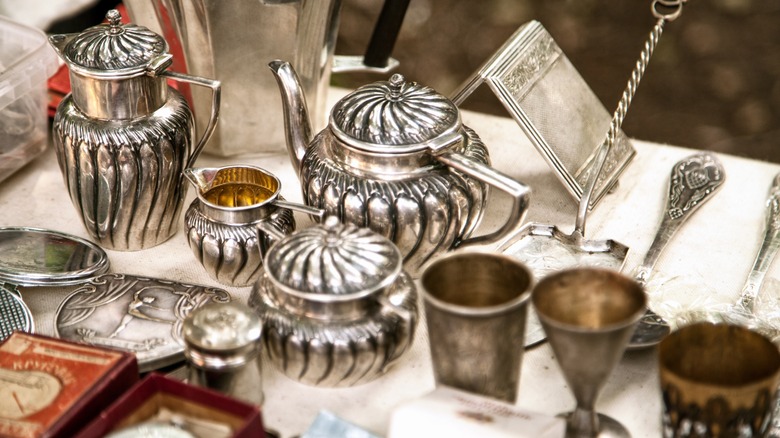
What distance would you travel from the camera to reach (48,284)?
934 mm

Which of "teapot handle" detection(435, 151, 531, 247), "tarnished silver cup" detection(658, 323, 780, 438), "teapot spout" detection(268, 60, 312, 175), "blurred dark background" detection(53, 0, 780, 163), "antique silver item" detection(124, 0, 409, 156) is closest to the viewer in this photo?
"tarnished silver cup" detection(658, 323, 780, 438)

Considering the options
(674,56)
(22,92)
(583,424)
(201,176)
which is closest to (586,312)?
(583,424)

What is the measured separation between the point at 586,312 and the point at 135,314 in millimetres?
433

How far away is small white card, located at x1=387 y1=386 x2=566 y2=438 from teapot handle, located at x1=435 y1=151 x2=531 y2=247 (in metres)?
0.23

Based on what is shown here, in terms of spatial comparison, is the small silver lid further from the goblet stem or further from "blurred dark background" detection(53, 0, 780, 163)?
"blurred dark background" detection(53, 0, 780, 163)

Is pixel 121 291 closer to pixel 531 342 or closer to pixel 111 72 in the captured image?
pixel 111 72

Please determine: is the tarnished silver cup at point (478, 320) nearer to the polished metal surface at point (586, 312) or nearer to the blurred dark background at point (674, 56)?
the polished metal surface at point (586, 312)

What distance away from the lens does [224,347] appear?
0.74 metres

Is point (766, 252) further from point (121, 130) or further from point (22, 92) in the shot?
point (22, 92)

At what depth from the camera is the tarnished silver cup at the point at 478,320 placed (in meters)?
0.69

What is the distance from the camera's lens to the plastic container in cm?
113

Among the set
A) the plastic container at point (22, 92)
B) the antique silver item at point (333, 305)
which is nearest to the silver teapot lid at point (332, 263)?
the antique silver item at point (333, 305)

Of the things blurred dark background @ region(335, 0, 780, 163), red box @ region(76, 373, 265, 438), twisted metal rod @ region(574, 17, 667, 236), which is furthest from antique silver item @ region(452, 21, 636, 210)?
blurred dark background @ region(335, 0, 780, 163)

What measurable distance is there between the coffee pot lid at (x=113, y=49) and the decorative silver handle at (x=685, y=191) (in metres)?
0.58
